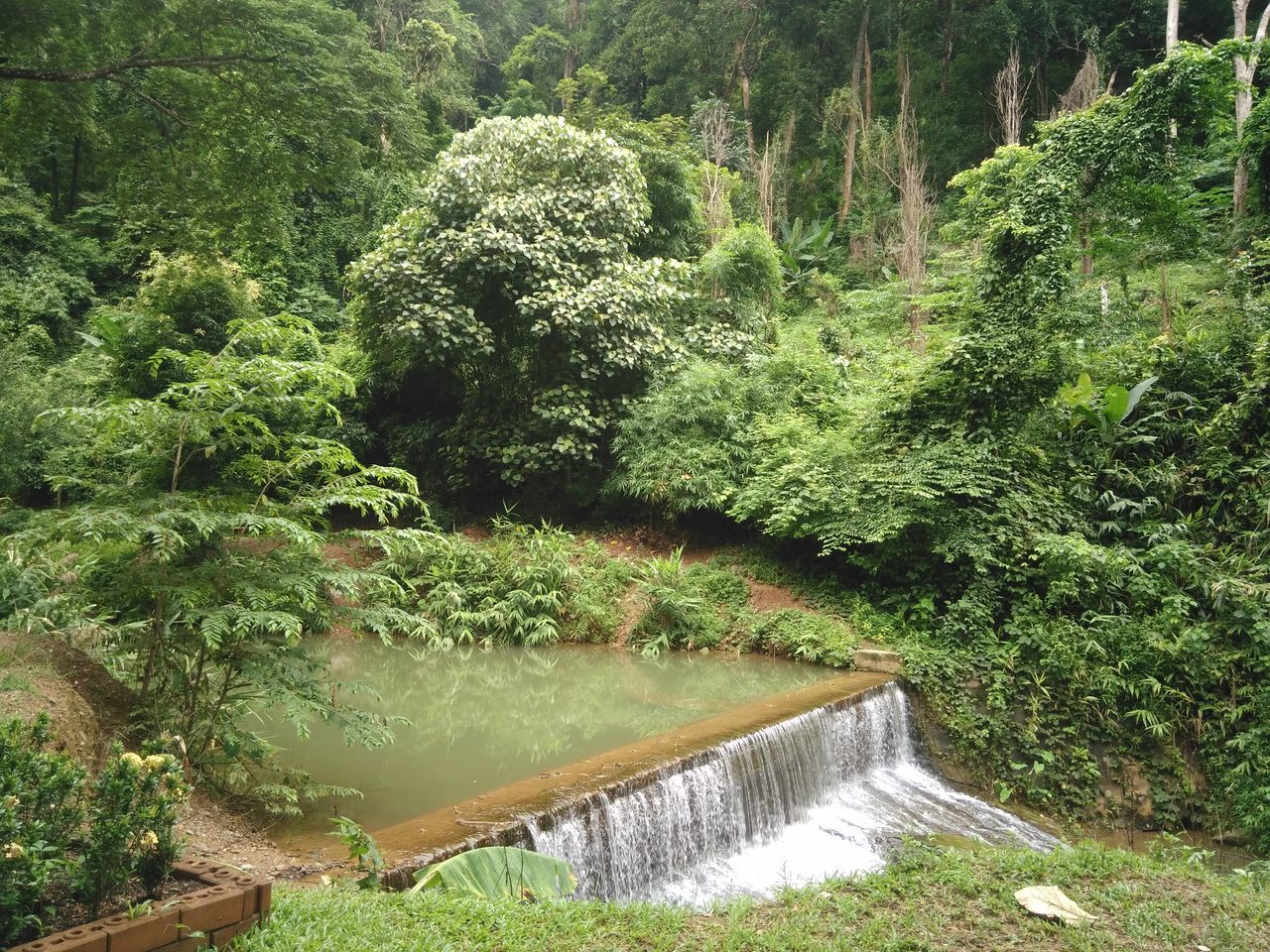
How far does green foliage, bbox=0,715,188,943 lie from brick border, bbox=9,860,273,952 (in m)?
0.15

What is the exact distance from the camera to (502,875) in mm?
4469

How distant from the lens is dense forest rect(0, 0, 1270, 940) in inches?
209

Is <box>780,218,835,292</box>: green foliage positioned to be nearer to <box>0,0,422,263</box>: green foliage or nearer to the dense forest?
the dense forest

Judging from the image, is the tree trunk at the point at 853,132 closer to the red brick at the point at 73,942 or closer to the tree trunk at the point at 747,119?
the tree trunk at the point at 747,119

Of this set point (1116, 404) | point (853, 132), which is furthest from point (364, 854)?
point (853, 132)

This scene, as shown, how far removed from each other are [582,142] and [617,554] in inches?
302

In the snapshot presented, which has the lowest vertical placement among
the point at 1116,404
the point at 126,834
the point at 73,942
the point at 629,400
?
the point at 73,942

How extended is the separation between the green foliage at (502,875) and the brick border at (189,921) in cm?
108

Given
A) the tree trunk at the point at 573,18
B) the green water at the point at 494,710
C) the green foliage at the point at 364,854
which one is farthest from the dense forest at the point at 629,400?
the tree trunk at the point at 573,18

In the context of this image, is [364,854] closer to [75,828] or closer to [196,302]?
[75,828]

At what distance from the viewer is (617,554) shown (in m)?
13.4

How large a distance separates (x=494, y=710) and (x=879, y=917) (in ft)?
16.6

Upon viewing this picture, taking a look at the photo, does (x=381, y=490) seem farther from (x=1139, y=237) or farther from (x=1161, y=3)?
(x=1161, y=3)

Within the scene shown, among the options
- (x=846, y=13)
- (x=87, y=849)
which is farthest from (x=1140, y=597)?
(x=846, y=13)
